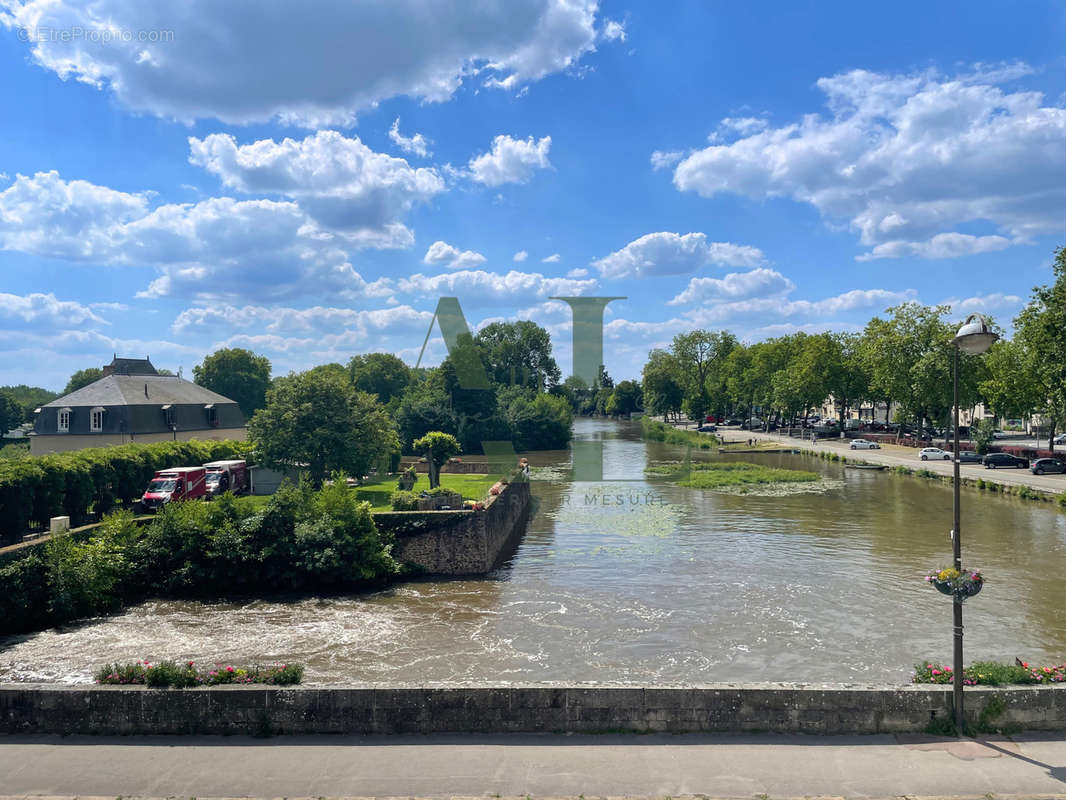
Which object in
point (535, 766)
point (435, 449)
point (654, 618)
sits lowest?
point (654, 618)

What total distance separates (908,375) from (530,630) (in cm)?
6041

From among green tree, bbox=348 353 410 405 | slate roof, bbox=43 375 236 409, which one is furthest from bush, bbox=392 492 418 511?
green tree, bbox=348 353 410 405

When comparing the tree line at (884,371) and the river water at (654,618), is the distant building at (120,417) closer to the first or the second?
the river water at (654,618)

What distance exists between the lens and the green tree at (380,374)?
11244cm

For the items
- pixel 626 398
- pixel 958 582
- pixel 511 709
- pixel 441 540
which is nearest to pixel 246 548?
pixel 441 540

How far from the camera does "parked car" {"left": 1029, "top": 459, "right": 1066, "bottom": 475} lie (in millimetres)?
44906

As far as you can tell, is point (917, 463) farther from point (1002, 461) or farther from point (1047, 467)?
point (1047, 467)

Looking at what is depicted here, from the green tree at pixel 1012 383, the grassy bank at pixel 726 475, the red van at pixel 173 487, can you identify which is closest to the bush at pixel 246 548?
the red van at pixel 173 487

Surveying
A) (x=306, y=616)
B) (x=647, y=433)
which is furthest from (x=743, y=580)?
(x=647, y=433)

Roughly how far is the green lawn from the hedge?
4.64m

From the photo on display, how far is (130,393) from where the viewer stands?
4659cm

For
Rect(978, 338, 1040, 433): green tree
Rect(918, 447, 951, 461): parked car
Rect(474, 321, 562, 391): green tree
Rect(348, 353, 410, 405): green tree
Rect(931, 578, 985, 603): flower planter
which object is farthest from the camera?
Rect(348, 353, 410, 405): green tree

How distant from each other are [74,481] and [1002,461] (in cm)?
5310

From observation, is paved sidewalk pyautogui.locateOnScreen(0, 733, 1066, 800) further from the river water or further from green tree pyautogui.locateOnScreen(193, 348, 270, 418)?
green tree pyautogui.locateOnScreen(193, 348, 270, 418)
